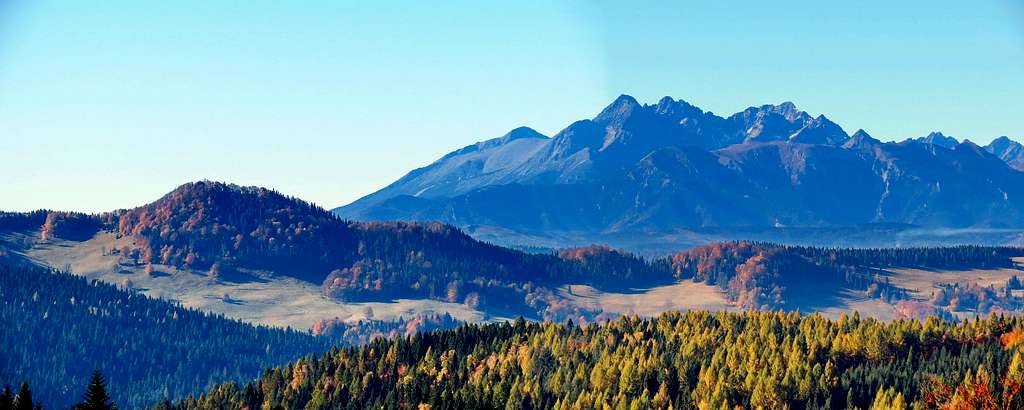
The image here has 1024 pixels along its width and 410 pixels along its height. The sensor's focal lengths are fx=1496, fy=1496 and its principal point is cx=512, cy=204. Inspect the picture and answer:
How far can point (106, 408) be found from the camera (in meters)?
169

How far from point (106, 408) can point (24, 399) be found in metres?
10.4

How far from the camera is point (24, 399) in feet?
562
